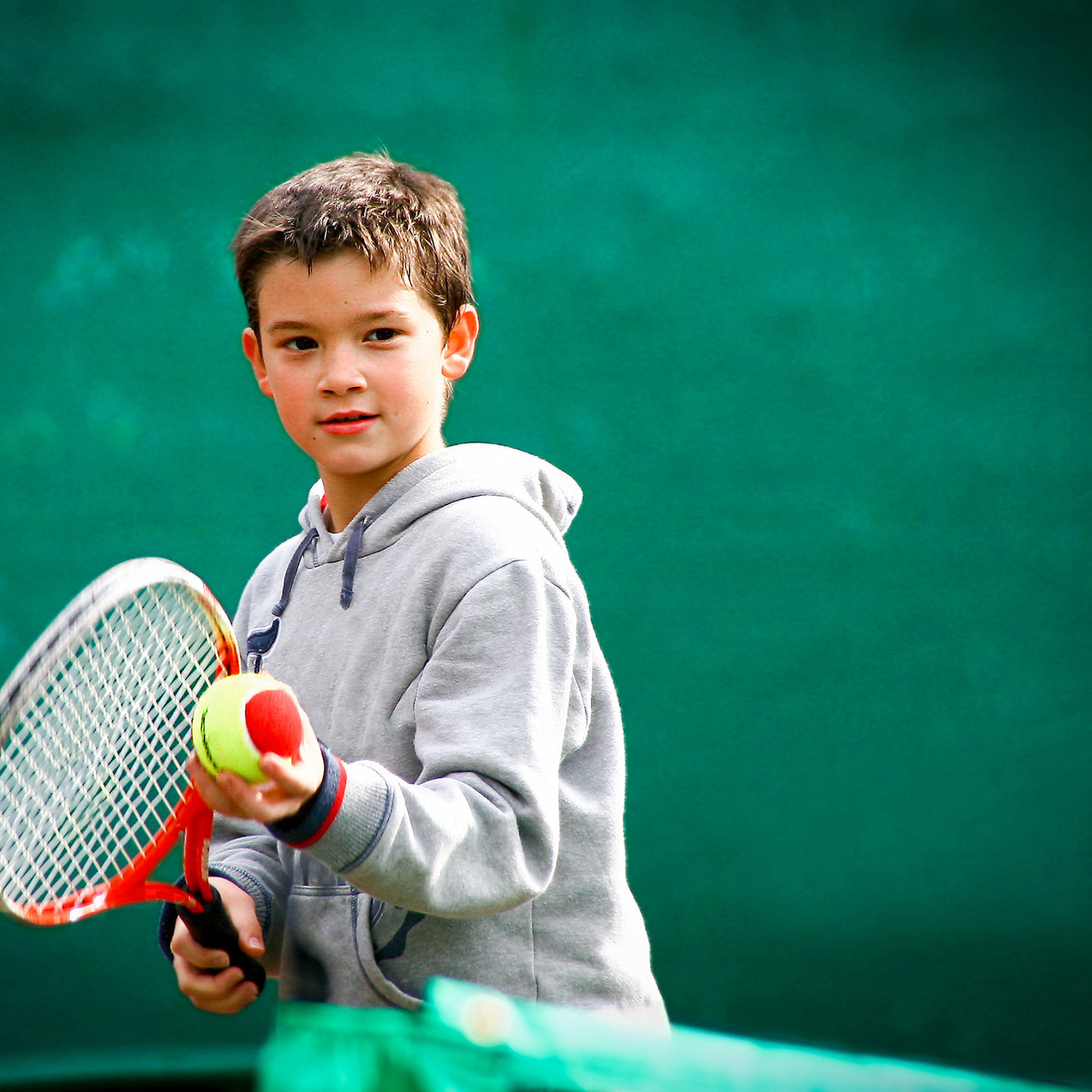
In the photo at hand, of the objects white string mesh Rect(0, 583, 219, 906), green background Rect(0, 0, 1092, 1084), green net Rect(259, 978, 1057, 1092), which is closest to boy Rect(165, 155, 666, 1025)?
white string mesh Rect(0, 583, 219, 906)

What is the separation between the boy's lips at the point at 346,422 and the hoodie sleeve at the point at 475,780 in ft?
0.97

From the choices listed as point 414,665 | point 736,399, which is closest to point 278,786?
point 414,665

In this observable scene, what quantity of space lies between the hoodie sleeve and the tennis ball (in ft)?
0.20

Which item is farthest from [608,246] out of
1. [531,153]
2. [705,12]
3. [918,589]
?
[918,589]

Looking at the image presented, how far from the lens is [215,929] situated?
1.55 metres

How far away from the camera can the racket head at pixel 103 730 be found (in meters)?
1.48

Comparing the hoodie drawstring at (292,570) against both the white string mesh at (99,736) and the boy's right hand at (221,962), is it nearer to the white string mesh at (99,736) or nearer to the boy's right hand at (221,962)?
the white string mesh at (99,736)

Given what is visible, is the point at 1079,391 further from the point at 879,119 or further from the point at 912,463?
the point at 879,119

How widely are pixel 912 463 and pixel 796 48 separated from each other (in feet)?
3.61

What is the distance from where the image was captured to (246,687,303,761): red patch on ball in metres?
1.20

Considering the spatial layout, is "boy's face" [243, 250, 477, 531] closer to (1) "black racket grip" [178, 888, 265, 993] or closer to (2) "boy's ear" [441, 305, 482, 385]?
(2) "boy's ear" [441, 305, 482, 385]

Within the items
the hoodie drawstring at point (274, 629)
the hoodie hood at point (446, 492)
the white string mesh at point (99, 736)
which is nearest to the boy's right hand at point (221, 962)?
the white string mesh at point (99, 736)

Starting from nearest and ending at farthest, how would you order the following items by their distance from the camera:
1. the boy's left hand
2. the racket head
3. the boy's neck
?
the boy's left hand
the racket head
the boy's neck

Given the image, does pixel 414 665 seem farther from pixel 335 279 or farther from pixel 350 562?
pixel 335 279
